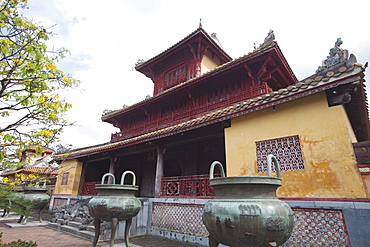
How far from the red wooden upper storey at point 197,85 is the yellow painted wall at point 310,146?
95.5 inches

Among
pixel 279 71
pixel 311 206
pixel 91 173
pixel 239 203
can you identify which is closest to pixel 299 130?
pixel 311 206

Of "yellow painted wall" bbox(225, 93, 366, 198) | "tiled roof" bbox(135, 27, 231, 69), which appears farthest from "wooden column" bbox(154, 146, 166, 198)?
"tiled roof" bbox(135, 27, 231, 69)

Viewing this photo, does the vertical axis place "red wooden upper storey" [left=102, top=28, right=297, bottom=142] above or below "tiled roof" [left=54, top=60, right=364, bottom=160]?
above

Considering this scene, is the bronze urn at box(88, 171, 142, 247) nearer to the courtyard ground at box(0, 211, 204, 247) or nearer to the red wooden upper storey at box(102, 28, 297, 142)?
the courtyard ground at box(0, 211, 204, 247)

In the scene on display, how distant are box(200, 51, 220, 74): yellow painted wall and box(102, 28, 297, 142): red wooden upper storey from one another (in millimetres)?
109

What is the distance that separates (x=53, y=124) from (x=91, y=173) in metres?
9.84

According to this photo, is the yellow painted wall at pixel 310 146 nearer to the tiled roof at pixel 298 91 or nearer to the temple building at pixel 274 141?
the temple building at pixel 274 141

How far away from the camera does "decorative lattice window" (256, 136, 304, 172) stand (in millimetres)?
4746

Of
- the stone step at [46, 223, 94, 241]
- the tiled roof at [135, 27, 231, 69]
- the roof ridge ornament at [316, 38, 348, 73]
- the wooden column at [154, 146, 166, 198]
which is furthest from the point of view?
the tiled roof at [135, 27, 231, 69]

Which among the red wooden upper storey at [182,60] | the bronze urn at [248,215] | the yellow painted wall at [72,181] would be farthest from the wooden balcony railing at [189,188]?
the yellow painted wall at [72,181]

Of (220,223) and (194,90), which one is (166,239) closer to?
(220,223)

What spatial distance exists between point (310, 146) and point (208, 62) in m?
8.88

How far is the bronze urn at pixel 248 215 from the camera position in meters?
2.41

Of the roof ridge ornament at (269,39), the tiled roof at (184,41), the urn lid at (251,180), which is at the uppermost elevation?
the tiled roof at (184,41)
